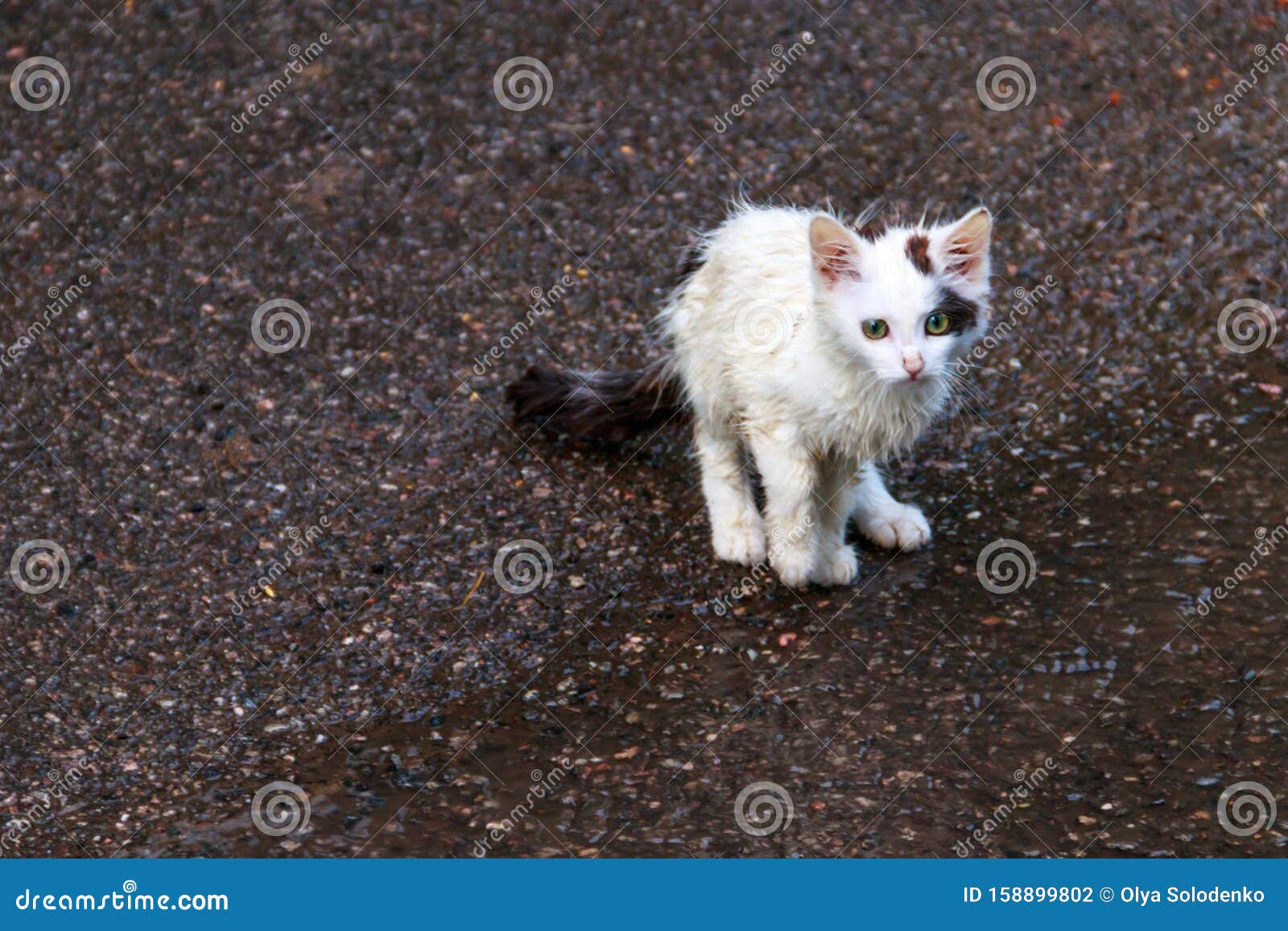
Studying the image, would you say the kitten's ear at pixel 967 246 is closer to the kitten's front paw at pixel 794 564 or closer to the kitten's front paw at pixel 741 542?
the kitten's front paw at pixel 794 564

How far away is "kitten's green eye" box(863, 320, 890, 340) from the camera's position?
13.7ft

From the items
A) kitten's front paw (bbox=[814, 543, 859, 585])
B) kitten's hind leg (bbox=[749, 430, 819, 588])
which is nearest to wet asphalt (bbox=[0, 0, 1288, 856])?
kitten's front paw (bbox=[814, 543, 859, 585])

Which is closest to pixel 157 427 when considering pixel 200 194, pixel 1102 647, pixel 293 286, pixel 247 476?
pixel 247 476

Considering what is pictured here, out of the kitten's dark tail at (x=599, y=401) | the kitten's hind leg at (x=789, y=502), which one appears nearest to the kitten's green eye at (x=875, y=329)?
the kitten's hind leg at (x=789, y=502)

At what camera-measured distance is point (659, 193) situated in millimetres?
6773

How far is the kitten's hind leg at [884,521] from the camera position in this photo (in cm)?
518

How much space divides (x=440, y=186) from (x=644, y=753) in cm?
334

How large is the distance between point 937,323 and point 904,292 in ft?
0.50

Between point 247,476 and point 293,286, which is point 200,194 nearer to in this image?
point 293,286

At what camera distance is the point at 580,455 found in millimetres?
5641

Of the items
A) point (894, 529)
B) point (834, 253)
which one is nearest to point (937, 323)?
point (834, 253)

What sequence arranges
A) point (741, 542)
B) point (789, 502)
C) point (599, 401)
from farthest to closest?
1. point (599, 401)
2. point (741, 542)
3. point (789, 502)

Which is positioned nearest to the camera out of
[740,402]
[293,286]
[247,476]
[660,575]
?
[740,402]

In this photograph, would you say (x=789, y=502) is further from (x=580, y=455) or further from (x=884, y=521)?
(x=580, y=455)
